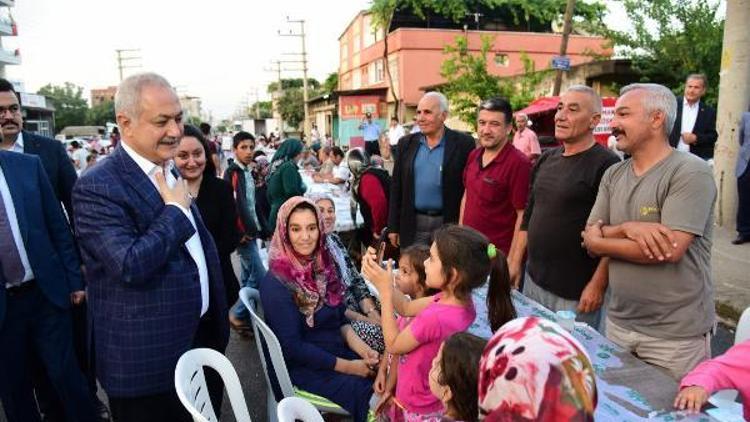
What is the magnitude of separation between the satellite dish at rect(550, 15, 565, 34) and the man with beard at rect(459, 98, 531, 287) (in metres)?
28.7

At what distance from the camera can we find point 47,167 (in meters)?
2.90

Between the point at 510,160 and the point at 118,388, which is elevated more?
the point at 510,160

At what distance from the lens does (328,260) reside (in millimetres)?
2840

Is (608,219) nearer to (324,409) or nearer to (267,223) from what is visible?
(324,409)

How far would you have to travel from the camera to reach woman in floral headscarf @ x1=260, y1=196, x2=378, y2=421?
2.42 metres

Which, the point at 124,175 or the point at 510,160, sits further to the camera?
the point at 510,160

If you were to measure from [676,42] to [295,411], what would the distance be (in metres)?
12.0

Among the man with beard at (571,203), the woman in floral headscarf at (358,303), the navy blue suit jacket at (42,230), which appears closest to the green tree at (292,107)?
the woman in floral headscarf at (358,303)

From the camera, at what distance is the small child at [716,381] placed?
1.59 metres

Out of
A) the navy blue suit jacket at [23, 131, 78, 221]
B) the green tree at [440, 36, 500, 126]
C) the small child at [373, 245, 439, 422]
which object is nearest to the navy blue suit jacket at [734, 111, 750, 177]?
the small child at [373, 245, 439, 422]

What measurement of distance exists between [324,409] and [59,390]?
1.42m

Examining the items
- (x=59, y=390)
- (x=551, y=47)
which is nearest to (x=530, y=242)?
(x=59, y=390)

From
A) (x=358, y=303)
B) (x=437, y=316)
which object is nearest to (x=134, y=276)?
(x=437, y=316)

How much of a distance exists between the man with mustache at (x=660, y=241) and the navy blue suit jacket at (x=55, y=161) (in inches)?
114
